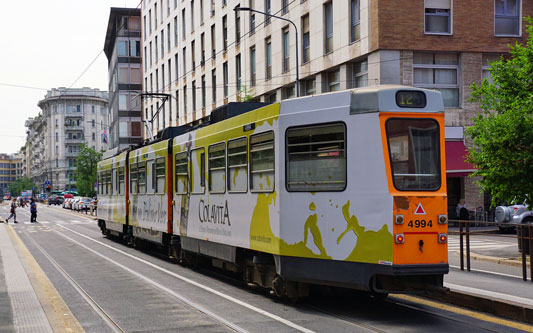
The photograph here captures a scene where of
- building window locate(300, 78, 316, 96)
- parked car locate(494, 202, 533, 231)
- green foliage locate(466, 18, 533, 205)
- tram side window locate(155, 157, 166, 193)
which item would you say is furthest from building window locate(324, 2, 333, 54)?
green foliage locate(466, 18, 533, 205)

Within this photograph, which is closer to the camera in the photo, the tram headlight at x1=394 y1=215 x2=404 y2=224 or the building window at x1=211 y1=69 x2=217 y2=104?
the tram headlight at x1=394 y1=215 x2=404 y2=224

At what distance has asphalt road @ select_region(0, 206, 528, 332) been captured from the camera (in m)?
8.22

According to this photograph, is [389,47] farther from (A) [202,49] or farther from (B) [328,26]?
(A) [202,49]

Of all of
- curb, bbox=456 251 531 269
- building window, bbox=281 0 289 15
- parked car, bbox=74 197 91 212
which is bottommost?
curb, bbox=456 251 531 269

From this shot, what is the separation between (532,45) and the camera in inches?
576

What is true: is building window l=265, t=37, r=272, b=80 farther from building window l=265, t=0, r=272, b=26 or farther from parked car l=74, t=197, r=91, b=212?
parked car l=74, t=197, r=91, b=212

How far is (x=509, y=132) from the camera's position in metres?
14.2

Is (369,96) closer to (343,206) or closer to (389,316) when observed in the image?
(343,206)

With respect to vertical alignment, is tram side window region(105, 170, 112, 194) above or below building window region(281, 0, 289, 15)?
below

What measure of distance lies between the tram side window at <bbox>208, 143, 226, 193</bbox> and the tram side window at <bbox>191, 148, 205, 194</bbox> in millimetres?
442

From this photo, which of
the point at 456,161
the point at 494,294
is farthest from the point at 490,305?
the point at 456,161

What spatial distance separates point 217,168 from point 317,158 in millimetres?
3452

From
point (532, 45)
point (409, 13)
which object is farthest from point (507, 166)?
point (409, 13)

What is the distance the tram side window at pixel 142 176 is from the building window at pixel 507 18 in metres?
18.1
